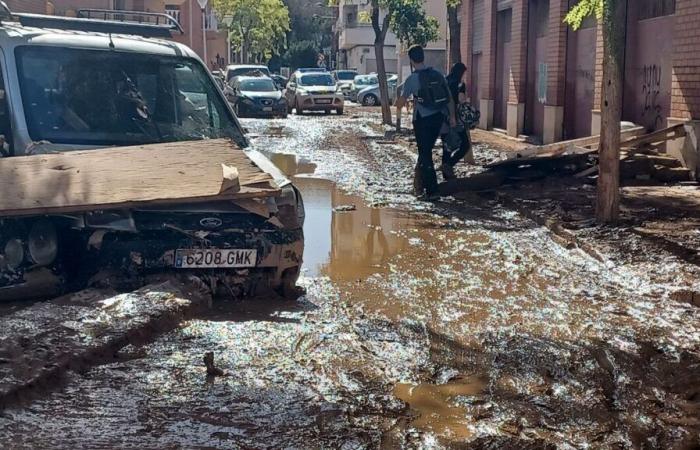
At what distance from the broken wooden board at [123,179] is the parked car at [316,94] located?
100 ft

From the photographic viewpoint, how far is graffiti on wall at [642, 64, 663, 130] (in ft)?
49.1

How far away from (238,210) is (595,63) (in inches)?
518

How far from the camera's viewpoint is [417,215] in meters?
11.2

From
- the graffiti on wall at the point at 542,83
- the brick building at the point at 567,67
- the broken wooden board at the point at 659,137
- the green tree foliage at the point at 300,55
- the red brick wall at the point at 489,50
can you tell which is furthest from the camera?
the green tree foliage at the point at 300,55

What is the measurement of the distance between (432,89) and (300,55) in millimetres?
74692

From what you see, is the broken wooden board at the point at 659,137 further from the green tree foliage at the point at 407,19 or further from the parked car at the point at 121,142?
the green tree foliage at the point at 407,19

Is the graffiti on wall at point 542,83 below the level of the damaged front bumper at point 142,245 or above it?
above

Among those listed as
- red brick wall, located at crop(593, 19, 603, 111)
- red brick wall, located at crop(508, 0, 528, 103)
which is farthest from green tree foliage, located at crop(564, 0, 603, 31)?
red brick wall, located at crop(508, 0, 528, 103)

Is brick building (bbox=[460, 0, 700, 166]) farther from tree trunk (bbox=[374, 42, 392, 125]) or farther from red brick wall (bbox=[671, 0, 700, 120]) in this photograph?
tree trunk (bbox=[374, 42, 392, 125])

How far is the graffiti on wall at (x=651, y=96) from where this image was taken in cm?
1498

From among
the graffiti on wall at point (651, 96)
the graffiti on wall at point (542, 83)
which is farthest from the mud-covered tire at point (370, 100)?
the graffiti on wall at point (651, 96)

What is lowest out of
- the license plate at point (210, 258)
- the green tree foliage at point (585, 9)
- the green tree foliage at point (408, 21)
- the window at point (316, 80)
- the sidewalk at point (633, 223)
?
the sidewalk at point (633, 223)

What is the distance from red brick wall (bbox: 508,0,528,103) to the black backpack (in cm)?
1151

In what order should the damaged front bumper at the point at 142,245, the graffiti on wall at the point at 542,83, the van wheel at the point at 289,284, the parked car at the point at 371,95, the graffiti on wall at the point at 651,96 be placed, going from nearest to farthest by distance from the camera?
the damaged front bumper at the point at 142,245 < the van wheel at the point at 289,284 < the graffiti on wall at the point at 651,96 < the graffiti on wall at the point at 542,83 < the parked car at the point at 371,95
